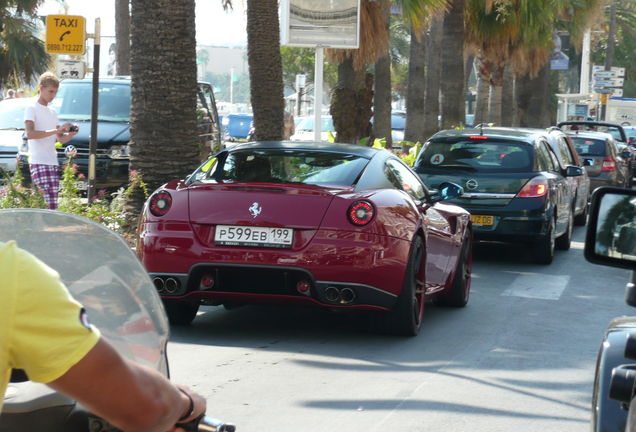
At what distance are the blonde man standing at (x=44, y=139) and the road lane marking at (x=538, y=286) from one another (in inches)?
195

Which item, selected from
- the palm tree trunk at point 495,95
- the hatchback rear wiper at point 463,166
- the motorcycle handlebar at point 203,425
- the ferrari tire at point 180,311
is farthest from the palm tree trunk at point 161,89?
the palm tree trunk at point 495,95

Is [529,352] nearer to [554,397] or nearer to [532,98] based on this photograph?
[554,397]

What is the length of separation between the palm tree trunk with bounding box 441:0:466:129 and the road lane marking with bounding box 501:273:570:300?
11.4 m

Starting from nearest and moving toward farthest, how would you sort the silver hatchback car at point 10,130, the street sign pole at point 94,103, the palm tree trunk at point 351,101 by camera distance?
the street sign pole at point 94,103 < the silver hatchback car at point 10,130 < the palm tree trunk at point 351,101

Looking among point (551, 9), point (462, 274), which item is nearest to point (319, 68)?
point (462, 274)

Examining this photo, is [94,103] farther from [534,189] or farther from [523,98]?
[523,98]

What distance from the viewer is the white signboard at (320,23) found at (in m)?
12.7

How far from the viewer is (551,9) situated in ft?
80.7

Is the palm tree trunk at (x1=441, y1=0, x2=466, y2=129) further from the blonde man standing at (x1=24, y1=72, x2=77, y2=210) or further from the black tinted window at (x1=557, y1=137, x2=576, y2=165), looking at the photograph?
the blonde man standing at (x1=24, y1=72, x2=77, y2=210)

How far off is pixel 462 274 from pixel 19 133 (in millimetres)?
11521

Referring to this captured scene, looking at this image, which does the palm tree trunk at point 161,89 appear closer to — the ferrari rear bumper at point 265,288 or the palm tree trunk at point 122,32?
the ferrari rear bumper at point 265,288

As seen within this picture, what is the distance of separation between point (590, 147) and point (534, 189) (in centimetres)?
922

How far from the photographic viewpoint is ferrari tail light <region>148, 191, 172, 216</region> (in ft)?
20.0

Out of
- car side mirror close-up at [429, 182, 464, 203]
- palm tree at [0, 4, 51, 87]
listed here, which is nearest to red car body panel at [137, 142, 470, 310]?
car side mirror close-up at [429, 182, 464, 203]
